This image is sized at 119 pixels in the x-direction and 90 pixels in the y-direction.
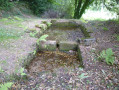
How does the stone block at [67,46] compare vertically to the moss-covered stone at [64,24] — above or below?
below

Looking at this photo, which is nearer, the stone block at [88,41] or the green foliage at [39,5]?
the stone block at [88,41]

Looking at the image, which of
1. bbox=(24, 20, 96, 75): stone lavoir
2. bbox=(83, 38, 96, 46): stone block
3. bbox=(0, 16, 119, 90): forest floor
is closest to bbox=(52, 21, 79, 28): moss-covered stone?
bbox=(24, 20, 96, 75): stone lavoir

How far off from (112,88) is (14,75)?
Answer: 2.61m

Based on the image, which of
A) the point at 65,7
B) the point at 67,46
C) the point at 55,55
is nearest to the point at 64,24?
the point at 67,46

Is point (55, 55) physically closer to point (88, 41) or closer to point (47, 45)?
point (47, 45)

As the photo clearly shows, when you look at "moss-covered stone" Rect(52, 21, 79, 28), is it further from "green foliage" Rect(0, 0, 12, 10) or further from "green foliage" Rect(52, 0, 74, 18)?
"green foliage" Rect(0, 0, 12, 10)

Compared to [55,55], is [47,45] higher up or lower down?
higher up

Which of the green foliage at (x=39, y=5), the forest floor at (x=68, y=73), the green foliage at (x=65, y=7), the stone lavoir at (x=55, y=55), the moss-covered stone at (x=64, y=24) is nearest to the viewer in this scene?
the forest floor at (x=68, y=73)

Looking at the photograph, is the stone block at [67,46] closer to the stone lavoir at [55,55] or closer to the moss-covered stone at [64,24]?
the stone lavoir at [55,55]

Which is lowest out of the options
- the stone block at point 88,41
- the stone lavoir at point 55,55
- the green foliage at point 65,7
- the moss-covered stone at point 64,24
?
the stone lavoir at point 55,55

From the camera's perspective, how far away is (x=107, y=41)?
5.21 meters

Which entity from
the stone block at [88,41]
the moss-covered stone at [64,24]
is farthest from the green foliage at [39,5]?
the stone block at [88,41]

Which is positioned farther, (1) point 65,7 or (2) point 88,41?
(1) point 65,7

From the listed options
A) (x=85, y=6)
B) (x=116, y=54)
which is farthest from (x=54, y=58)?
(x=85, y=6)
